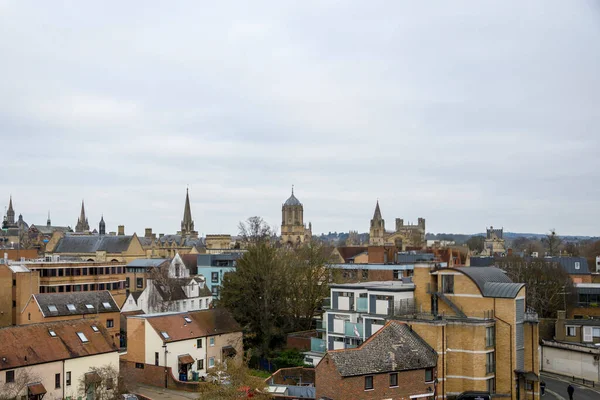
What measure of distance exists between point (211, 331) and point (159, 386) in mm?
6132

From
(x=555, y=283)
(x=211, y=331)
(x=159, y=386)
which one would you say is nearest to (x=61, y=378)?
(x=159, y=386)

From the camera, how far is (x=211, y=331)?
48562 millimetres

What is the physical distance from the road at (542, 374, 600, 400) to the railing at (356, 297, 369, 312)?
42.4 feet

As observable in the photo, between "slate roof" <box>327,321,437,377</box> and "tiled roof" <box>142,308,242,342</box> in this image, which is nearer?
"slate roof" <box>327,321,437,377</box>

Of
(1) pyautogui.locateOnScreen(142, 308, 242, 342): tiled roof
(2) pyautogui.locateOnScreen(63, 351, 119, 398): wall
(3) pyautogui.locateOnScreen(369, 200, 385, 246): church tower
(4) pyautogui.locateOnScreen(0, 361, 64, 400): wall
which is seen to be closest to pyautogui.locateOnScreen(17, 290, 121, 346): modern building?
(1) pyautogui.locateOnScreen(142, 308, 242, 342): tiled roof

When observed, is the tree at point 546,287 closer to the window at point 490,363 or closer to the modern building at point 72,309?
the window at point 490,363

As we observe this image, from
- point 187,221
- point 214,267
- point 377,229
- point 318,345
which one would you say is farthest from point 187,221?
point 318,345

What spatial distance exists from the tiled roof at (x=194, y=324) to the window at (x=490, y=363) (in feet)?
67.7

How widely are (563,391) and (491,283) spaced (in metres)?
10.8

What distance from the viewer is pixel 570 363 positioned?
161 ft

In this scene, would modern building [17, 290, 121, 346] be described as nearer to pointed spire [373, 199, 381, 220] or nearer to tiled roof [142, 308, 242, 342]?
tiled roof [142, 308, 242, 342]

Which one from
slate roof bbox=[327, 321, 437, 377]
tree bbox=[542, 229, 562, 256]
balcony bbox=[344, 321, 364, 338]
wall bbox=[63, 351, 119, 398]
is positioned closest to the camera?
slate roof bbox=[327, 321, 437, 377]

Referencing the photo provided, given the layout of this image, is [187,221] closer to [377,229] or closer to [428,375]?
[377,229]

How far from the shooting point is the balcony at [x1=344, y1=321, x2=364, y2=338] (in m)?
43.8
